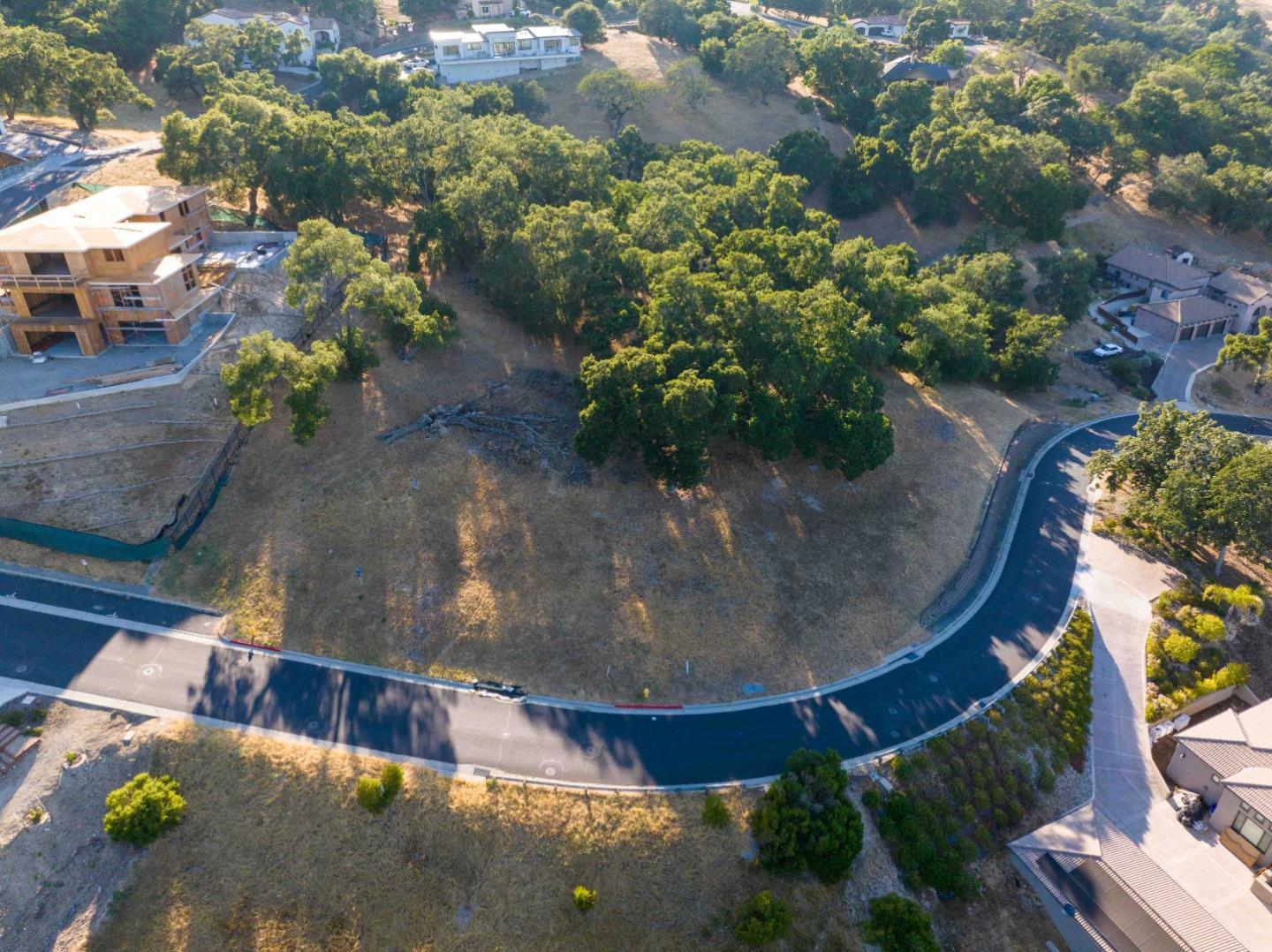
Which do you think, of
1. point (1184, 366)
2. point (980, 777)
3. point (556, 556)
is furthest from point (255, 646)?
point (1184, 366)

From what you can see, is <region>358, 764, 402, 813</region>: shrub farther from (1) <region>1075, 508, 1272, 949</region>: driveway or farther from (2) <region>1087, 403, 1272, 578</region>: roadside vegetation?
(2) <region>1087, 403, 1272, 578</region>: roadside vegetation

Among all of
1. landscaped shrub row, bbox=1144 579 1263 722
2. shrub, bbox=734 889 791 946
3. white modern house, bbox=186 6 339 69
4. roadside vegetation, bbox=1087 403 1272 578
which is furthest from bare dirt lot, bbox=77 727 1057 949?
white modern house, bbox=186 6 339 69

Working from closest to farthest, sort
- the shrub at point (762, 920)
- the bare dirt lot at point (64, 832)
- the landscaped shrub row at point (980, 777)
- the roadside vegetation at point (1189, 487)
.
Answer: the bare dirt lot at point (64, 832), the shrub at point (762, 920), the landscaped shrub row at point (980, 777), the roadside vegetation at point (1189, 487)

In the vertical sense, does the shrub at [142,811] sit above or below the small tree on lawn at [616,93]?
below

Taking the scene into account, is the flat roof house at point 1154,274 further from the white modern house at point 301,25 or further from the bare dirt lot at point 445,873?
the white modern house at point 301,25

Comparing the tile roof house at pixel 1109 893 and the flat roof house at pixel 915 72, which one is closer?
the tile roof house at pixel 1109 893

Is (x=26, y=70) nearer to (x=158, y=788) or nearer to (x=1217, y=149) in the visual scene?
(x=158, y=788)

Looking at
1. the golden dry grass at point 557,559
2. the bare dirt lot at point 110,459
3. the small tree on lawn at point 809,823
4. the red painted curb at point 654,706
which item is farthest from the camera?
the bare dirt lot at point 110,459

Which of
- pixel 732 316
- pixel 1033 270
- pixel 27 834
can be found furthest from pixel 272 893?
pixel 1033 270

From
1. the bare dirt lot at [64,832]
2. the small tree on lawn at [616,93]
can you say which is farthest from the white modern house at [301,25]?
the bare dirt lot at [64,832]
